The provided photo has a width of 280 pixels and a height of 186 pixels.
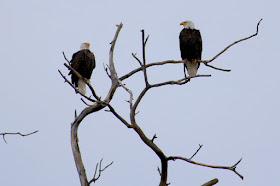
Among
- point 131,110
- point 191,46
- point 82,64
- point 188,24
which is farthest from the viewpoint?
point 188,24

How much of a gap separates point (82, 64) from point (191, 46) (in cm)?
162

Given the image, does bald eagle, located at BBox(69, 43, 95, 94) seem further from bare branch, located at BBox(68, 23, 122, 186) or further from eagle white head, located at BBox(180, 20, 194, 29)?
bare branch, located at BBox(68, 23, 122, 186)

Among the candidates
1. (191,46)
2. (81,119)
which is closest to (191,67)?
(191,46)

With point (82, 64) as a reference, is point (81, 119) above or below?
below

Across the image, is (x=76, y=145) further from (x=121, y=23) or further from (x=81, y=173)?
(x=121, y=23)

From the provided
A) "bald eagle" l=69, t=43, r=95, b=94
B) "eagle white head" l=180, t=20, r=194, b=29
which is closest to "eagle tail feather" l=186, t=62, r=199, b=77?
"eagle white head" l=180, t=20, r=194, b=29

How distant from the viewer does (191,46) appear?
7.50m

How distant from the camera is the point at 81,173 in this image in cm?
512

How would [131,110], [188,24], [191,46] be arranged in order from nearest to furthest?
[131,110]
[191,46]
[188,24]

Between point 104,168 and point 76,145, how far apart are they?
1.21 feet

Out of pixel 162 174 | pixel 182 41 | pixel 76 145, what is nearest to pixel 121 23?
pixel 76 145

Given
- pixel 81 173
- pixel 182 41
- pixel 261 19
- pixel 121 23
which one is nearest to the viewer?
pixel 261 19

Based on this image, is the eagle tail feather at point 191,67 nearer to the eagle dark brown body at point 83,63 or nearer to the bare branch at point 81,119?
the eagle dark brown body at point 83,63

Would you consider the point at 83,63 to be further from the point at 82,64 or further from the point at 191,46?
the point at 191,46
